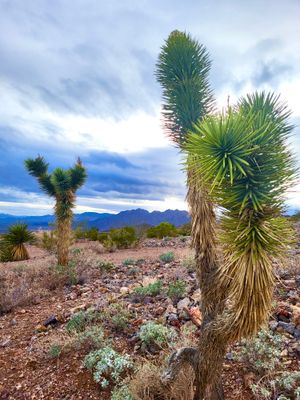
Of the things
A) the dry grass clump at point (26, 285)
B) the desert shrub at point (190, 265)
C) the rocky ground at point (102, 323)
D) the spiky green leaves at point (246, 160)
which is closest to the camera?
the spiky green leaves at point (246, 160)

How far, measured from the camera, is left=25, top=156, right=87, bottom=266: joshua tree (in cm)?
1138

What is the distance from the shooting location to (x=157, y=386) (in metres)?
3.81

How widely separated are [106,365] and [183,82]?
141 inches

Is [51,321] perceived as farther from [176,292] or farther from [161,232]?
[161,232]

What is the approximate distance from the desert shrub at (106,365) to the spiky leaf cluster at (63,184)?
24.7ft

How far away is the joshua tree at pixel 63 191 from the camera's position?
1138 centimetres

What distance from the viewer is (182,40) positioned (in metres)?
4.23

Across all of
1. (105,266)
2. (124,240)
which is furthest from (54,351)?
(124,240)

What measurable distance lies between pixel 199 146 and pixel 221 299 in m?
1.65

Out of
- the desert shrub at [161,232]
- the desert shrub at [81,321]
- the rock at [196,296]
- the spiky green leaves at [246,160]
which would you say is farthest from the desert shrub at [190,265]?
the desert shrub at [161,232]

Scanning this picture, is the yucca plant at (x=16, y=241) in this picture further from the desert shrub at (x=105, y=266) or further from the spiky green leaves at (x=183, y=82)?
the spiky green leaves at (x=183, y=82)

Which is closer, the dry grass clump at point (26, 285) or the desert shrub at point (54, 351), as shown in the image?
the desert shrub at point (54, 351)

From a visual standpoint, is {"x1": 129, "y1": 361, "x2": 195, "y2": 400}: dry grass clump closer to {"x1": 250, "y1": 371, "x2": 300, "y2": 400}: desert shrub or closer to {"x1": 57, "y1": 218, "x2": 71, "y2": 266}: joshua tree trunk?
{"x1": 250, "y1": 371, "x2": 300, "y2": 400}: desert shrub

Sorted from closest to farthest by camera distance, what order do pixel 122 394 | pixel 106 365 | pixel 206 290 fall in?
pixel 206 290, pixel 122 394, pixel 106 365
